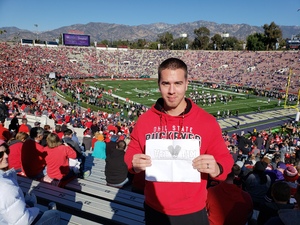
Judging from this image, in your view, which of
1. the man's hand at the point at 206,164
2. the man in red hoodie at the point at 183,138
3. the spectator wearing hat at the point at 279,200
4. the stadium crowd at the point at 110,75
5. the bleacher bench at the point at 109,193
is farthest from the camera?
the stadium crowd at the point at 110,75

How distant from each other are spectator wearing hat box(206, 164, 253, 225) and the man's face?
5.32 ft

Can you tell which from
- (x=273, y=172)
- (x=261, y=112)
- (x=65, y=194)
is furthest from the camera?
(x=261, y=112)

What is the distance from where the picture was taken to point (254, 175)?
5227mm

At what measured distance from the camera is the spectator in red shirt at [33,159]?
4.99m

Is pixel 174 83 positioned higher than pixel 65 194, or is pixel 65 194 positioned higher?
pixel 174 83

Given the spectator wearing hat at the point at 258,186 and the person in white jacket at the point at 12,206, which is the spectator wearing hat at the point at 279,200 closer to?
the spectator wearing hat at the point at 258,186

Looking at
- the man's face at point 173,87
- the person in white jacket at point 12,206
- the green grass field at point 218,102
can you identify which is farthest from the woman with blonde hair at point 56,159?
the green grass field at point 218,102

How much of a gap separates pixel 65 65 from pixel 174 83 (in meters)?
63.3

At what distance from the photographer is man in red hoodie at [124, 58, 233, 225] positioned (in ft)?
7.04

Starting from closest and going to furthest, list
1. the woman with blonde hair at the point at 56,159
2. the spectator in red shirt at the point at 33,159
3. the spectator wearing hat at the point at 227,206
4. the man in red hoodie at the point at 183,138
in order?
1. the man in red hoodie at the point at 183,138
2. the spectator wearing hat at the point at 227,206
3. the woman with blonde hair at the point at 56,159
4. the spectator in red shirt at the point at 33,159

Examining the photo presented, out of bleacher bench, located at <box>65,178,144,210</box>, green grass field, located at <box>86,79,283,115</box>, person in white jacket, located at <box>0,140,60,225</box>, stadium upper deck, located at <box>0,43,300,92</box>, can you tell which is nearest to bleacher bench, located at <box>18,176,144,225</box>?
bleacher bench, located at <box>65,178,144,210</box>

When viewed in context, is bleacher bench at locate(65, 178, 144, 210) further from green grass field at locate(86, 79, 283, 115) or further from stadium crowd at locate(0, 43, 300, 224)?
Answer: green grass field at locate(86, 79, 283, 115)

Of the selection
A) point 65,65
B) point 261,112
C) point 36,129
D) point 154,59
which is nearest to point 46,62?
point 65,65

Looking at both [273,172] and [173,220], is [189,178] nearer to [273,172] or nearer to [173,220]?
[173,220]
